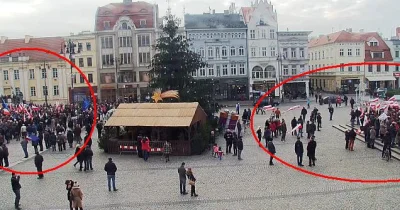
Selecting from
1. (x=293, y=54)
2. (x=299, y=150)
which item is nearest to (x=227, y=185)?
(x=299, y=150)

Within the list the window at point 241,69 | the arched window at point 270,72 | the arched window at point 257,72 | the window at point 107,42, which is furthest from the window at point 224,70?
the window at point 107,42

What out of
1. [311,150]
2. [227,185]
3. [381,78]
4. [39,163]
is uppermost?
[381,78]

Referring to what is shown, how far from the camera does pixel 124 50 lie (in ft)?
215

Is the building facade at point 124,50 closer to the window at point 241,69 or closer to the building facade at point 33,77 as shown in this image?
the building facade at point 33,77

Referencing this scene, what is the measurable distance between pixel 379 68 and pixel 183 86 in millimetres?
46553

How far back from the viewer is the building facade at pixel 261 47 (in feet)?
223

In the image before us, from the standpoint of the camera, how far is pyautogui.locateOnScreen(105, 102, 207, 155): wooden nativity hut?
2586cm

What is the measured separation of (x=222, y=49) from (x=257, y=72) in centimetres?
616

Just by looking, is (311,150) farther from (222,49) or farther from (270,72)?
(270,72)

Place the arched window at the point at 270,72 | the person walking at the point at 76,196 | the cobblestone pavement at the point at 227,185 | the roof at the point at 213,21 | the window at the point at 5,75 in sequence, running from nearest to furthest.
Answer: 1. the person walking at the point at 76,196
2. the cobblestone pavement at the point at 227,185
3. the roof at the point at 213,21
4. the window at the point at 5,75
5. the arched window at the point at 270,72

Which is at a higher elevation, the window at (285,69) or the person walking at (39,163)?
the window at (285,69)

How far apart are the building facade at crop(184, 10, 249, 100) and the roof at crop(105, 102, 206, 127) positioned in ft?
125

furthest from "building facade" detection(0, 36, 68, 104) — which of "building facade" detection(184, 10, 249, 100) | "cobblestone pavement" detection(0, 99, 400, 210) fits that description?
"cobblestone pavement" detection(0, 99, 400, 210)

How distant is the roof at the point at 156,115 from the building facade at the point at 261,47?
132ft
